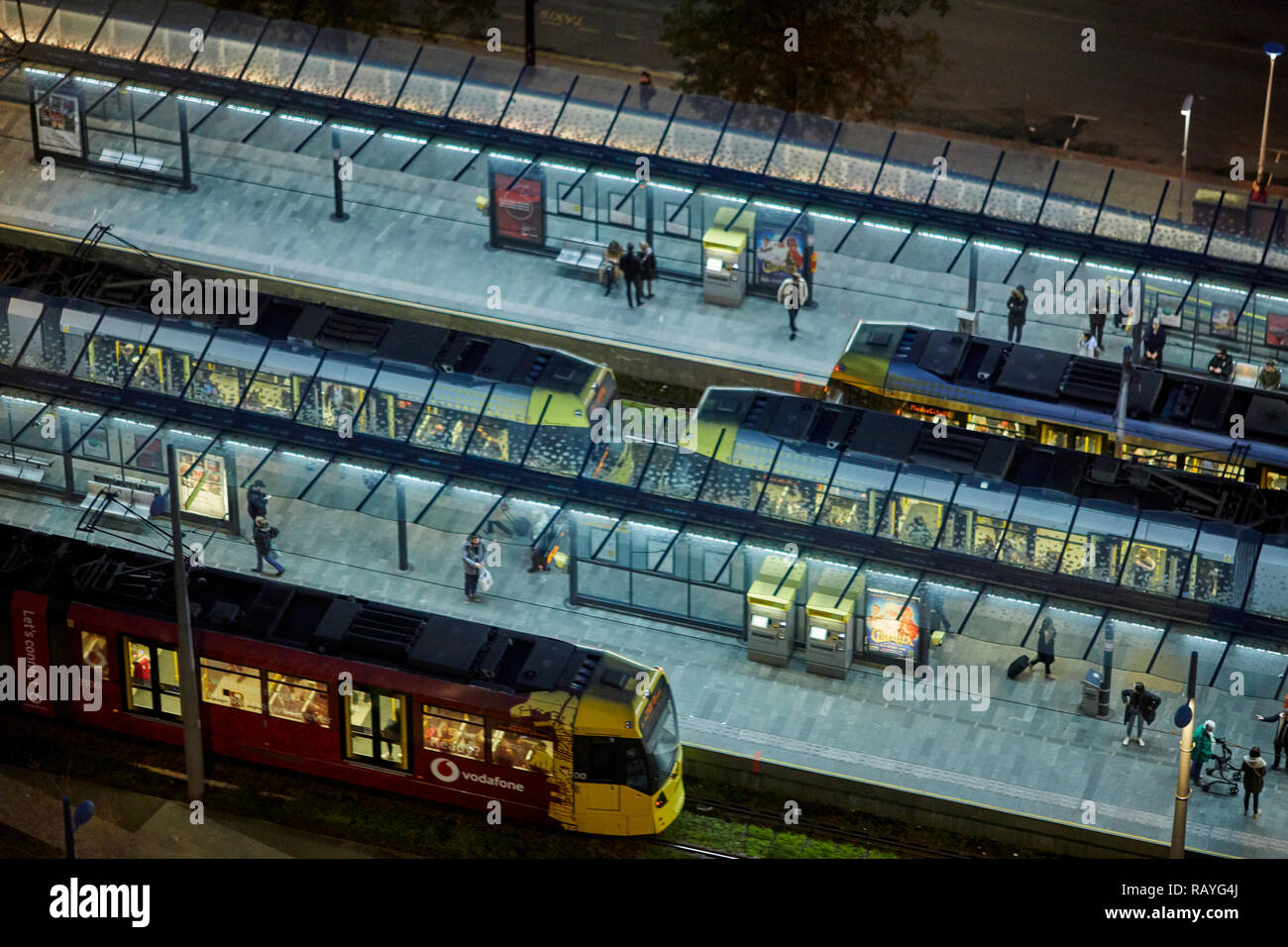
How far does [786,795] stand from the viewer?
52188 mm

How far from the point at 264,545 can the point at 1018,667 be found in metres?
16.3

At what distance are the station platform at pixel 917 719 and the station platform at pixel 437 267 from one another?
8293 mm

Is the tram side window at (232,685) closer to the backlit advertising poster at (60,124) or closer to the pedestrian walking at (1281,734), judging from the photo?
the pedestrian walking at (1281,734)

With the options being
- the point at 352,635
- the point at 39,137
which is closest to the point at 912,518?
the point at 352,635

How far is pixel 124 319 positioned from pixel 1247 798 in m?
26.6

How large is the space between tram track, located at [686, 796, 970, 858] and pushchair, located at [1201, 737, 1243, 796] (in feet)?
17.5

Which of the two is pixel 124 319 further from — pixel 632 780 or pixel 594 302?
pixel 632 780

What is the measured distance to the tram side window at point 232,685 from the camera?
168ft

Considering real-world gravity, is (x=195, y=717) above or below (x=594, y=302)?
below

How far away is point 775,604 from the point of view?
179ft

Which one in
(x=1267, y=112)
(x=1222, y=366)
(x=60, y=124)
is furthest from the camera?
(x=1267, y=112)

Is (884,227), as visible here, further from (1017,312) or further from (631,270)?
(631,270)

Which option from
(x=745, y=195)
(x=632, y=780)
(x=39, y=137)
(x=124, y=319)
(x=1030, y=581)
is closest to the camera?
(x=632, y=780)

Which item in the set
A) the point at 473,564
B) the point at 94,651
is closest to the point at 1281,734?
the point at 473,564
